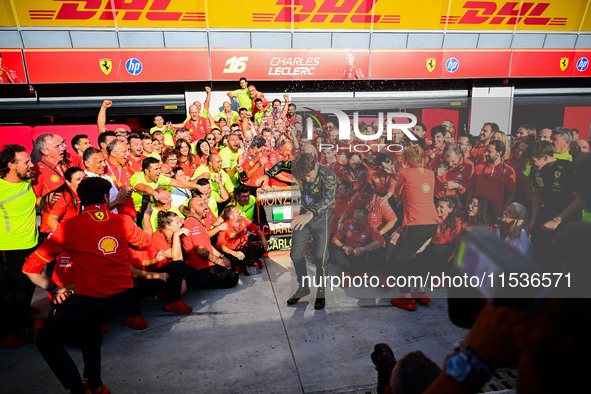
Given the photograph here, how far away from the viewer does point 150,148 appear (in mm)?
6195

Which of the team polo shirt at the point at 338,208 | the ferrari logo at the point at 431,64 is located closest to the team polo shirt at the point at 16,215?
the team polo shirt at the point at 338,208

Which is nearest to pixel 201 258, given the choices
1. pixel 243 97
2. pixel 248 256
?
pixel 248 256

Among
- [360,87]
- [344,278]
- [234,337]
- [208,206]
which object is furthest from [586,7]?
[234,337]

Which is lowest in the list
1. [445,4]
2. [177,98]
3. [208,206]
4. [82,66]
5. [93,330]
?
[93,330]

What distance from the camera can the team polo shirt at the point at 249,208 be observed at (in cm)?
568

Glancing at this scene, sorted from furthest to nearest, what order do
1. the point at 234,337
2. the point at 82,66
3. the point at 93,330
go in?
the point at 82,66 < the point at 234,337 < the point at 93,330

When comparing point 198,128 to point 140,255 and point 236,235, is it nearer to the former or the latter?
point 236,235

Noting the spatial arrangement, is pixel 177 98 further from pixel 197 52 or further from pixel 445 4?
pixel 445 4

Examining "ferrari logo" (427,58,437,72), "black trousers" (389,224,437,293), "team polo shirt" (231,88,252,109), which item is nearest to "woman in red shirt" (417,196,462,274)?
"black trousers" (389,224,437,293)

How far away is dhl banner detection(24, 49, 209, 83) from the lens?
978 cm

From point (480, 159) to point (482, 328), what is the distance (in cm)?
480

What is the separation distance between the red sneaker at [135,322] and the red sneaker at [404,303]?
3.00 metres

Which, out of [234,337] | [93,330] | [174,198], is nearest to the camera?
[93,330]

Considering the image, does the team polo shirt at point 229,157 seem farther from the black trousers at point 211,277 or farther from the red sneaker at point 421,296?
the red sneaker at point 421,296
